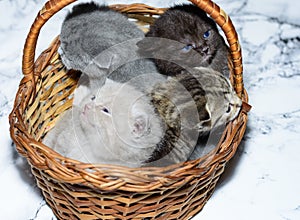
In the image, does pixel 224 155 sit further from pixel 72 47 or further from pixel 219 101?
pixel 72 47

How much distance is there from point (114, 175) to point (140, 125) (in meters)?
0.15

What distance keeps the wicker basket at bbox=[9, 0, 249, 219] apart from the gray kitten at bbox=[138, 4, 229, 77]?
0.15m

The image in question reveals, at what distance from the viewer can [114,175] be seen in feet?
3.23

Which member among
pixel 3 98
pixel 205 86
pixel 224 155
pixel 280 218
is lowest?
pixel 280 218

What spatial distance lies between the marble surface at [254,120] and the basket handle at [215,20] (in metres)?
0.27

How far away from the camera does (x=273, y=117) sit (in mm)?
1524

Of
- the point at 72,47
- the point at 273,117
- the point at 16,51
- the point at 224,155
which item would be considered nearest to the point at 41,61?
the point at 72,47

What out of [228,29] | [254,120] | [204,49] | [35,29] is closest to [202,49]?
[204,49]

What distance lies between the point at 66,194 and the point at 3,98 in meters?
0.59

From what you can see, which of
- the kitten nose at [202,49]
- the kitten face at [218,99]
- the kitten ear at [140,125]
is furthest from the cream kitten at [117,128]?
the kitten nose at [202,49]

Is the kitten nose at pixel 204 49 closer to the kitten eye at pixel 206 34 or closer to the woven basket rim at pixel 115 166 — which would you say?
the kitten eye at pixel 206 34

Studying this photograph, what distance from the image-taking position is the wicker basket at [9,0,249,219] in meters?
0.99

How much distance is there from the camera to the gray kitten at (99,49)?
4.18 ft

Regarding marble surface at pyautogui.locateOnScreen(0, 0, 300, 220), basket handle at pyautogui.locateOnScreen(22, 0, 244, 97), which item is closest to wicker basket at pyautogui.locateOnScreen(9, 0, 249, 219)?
basket handle at pyautogui.locateOnScreen(22, 0, 244, 97)
